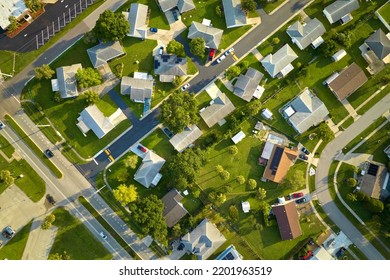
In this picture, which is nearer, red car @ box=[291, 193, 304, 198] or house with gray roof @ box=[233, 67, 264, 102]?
house with gray roof @ box=[233, 67, 264, 102]

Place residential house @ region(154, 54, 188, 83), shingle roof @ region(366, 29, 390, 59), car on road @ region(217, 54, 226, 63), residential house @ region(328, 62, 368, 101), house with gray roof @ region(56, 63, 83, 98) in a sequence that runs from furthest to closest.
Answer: car on road @ region(217, 54, 226, 63), residential house @ region(154, 54, 188, 83), house with gray roof @ region(56, 63, 83, 98), residential house @ region(328, 62, 368, 101), shingle roof @ region(366, 29, 390, 59)

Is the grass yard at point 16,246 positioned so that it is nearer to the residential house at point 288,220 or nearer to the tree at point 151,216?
the tree at point 151,216

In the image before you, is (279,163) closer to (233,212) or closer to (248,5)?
(233,212)

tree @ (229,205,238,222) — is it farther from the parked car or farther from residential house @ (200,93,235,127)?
residential house @ (200,93,235,127)

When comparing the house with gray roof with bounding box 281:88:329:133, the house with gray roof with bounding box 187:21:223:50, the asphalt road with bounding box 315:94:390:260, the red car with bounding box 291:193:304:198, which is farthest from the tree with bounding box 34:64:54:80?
the asphalt road with bounding box 315:94:390:260

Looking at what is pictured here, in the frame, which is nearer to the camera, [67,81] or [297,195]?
[67,81]

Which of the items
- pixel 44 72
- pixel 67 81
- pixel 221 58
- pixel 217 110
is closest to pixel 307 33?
pixel 221 58
